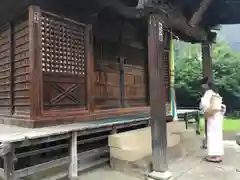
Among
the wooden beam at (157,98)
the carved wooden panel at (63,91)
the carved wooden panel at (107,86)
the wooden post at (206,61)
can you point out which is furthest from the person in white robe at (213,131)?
the carved wooden panel at (63,91)

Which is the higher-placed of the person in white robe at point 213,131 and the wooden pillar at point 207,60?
the wooden pillar at point 207,60

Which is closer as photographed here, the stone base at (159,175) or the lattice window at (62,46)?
the stone base at (159,175)

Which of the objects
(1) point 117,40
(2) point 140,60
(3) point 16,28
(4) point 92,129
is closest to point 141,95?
(2) point 140,60

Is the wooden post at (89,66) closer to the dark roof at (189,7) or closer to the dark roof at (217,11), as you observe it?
the dark roof at (189,7)

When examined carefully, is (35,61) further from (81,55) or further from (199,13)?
(199,13)

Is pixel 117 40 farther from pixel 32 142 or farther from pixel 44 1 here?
pixel 32 142

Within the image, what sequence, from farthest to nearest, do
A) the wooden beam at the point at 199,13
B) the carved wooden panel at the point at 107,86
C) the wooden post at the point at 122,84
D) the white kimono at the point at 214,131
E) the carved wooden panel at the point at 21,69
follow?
1. the wooden post at the point at 122,84
2. the carved wooden panel at the point at 107,86
3. the wooden beam at the point at 199,13
4. the white kimono at the point at 214,131
5. the carved wooden panel at the point at 21,69

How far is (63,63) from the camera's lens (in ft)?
17.7

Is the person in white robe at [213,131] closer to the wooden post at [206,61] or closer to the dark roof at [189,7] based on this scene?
the wooden post at [206,61]

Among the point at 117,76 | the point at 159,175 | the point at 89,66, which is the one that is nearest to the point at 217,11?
the point at 117,76

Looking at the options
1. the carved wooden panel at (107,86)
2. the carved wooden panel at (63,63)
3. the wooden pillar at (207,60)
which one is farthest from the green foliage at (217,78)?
the carved wooden panel at (63,63)

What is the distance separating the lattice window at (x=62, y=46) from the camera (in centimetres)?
503

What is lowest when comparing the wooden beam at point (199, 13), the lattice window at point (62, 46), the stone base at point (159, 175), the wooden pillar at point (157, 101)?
the stone base at point (159, 175)

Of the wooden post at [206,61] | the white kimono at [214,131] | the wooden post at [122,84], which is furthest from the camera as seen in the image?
the wooden post at [122,84]
